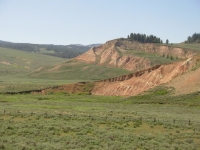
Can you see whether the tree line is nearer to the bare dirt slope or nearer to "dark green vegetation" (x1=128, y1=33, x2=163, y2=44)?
"dark green vegetation" (x1=128, y1=33, x2=163, y2=44)

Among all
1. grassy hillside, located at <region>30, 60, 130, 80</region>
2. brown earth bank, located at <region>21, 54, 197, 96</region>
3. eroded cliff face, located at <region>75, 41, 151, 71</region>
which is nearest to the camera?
brown earth bank, located at <region>21, 54, 197, 96</region>

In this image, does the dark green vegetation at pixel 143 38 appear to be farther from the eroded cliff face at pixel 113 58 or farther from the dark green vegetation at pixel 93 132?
the dark green vegetation at pixel 93 132

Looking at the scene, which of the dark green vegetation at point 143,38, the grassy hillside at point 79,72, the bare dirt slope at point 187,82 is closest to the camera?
the bare dirt slope at point 187,82

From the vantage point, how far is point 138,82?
2894 inches

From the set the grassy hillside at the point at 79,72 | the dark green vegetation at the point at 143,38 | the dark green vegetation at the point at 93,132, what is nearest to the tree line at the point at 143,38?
the dark green vegetation at the point at 143,38

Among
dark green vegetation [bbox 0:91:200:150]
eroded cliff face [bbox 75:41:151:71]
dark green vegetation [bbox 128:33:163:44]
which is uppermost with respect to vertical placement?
dark green vegetation [bbox 128:33:163:44]

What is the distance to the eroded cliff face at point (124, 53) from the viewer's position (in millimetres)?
125569

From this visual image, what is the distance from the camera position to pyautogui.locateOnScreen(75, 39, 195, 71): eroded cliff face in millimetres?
125569

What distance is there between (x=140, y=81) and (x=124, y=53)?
2620 inches

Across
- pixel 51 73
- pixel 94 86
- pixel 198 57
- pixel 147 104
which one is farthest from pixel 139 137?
pixel 51 73

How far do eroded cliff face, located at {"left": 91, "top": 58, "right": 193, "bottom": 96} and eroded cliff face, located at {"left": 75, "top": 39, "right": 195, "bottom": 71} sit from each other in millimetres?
43200

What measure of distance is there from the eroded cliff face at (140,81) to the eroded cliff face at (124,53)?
4320 centimetres

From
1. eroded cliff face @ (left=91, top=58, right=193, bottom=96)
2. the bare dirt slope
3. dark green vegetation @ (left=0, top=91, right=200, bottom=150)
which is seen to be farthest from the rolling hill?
dark green vegetation @ (left=0, top=91, right=200, bottom=150)

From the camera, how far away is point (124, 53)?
13912 cm
